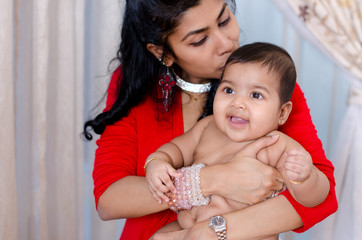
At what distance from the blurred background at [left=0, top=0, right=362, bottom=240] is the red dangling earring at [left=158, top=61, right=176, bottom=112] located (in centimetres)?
53

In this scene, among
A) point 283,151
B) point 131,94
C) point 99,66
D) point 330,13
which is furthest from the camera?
point 99,66

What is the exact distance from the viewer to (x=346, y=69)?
2.24 meters

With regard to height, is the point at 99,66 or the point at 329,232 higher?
the point at 99,66

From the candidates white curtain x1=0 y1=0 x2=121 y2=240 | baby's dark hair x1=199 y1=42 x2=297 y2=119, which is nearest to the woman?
baby's dark hair x1=199 y1=42 x2=297 y2=119

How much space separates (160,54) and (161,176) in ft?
1.76

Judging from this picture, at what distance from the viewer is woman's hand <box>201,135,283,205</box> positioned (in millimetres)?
1369

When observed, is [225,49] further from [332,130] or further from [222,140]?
[332,130]

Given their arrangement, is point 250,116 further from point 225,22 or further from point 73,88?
point 73,88

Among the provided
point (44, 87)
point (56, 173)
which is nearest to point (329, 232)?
point (56, 173)

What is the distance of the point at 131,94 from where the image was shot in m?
1.76

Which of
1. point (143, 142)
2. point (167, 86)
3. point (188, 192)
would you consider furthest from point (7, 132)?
point (188, 192)

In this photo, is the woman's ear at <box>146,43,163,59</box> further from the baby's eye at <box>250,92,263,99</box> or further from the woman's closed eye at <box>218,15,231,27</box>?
the baby's eye at <box>250,92,263,99</box>

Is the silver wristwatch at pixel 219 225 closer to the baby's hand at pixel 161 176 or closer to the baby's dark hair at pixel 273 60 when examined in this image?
the baby's hand at pixel 161 176

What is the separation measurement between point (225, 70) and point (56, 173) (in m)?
1.47
